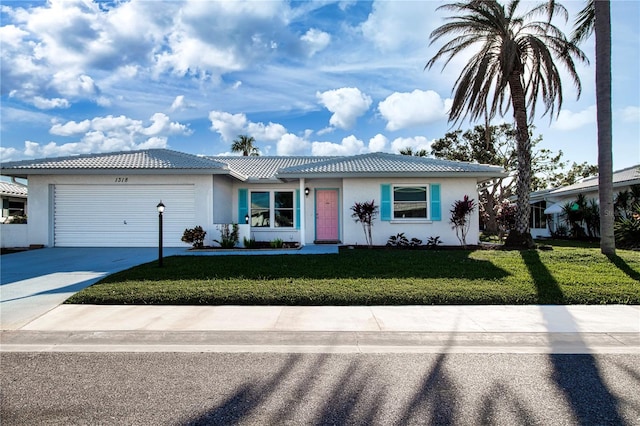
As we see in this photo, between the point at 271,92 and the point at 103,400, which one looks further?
the point at 271,92

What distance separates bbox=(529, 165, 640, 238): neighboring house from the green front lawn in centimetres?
840

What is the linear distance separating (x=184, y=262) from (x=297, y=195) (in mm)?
6844

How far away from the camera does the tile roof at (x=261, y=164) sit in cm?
1669

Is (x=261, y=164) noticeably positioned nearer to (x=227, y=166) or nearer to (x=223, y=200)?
(x=223, y=200)

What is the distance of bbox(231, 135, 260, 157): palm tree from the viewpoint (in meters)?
38.0

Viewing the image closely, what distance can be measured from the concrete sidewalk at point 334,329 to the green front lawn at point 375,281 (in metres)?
0.34

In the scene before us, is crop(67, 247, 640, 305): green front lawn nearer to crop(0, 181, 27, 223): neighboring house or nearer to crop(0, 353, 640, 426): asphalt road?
crop(0, 353, 640, 426): asphalt road

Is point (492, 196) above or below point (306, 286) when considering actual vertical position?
above

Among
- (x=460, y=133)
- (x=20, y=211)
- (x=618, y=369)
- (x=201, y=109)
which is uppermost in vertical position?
(x=460, y=133)

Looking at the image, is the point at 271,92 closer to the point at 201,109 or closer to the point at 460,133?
the point at 201,109

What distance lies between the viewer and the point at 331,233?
51.9 feet

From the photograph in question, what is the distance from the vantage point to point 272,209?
53.3 ft

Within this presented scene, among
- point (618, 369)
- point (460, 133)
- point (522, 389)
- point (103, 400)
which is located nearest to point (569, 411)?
point (522, 389)

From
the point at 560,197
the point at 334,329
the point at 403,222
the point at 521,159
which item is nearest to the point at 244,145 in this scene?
the point at 403,222
